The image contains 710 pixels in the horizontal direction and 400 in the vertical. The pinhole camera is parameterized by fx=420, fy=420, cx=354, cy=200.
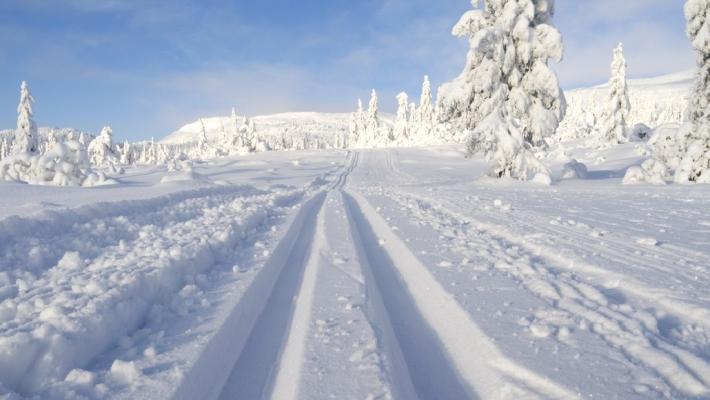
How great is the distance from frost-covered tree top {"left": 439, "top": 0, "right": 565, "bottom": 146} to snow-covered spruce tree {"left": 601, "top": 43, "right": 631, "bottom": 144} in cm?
Answer: 3107

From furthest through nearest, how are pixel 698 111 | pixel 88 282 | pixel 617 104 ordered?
pixel 617 104 → pixel 698 111 → pixel 88 282

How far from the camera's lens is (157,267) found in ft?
14.3

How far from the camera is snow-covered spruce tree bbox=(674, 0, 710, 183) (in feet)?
53.2

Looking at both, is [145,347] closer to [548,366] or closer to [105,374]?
[105,374]

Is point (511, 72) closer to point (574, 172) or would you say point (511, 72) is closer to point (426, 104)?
point (574, 172)

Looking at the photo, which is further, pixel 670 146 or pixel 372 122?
pixel 372 122

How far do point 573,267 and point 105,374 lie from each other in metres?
4.65

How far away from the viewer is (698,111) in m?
17.1

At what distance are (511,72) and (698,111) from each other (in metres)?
7.49

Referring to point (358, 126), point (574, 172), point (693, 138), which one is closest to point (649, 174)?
point (693, 138)

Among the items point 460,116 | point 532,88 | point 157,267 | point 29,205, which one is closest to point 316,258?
point 157,267

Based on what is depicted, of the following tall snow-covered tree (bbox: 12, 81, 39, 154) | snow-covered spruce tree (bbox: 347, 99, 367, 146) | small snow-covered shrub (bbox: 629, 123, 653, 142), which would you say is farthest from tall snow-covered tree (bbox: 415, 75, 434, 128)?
tall snow-covered tree (bbox: 12, 81, 39, 154)

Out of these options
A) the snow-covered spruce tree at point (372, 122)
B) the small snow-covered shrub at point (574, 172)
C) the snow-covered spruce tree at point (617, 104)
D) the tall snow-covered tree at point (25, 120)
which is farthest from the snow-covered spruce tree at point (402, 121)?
the small snow-covered shrub at point (574, 172)

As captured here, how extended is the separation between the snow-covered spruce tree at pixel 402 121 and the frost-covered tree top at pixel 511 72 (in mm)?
84289
